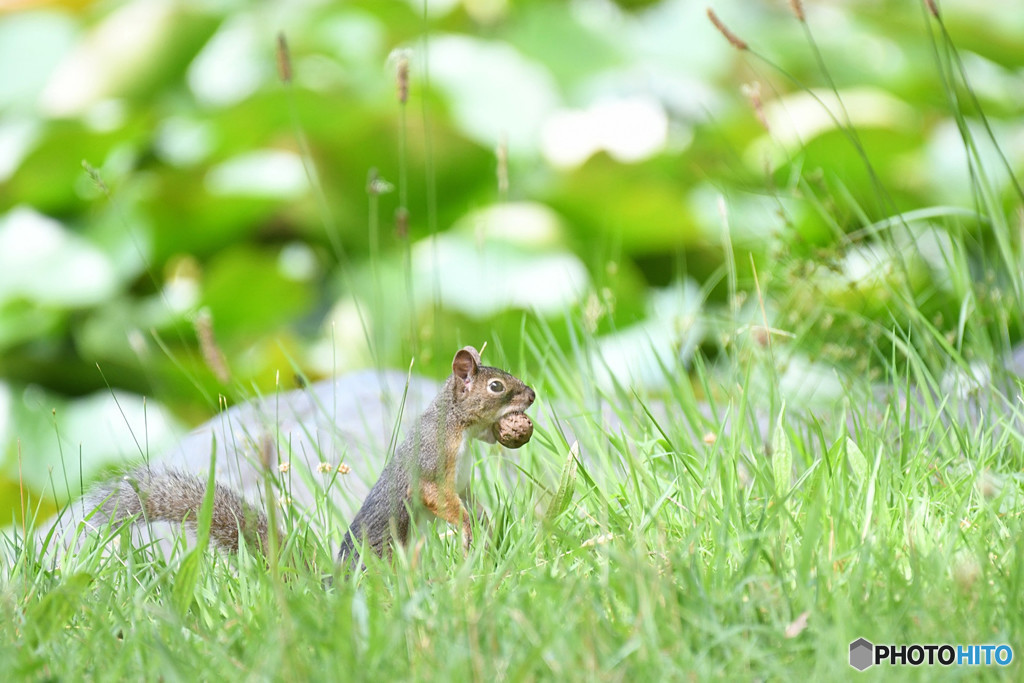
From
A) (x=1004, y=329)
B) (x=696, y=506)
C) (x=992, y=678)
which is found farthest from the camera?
(x=1004, y=329)

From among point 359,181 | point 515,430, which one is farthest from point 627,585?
point 359,181

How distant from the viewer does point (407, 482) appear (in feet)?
5.24

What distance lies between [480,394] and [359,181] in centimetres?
221

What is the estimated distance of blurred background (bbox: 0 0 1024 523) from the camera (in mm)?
3500

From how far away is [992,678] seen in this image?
3.42ft

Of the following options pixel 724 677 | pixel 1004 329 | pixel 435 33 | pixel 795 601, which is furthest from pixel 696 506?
pixel 435 33

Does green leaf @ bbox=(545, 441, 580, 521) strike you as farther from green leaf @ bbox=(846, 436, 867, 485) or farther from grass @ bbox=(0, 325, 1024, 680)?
green leaf @ bbox=(846, 436, 867, 485)

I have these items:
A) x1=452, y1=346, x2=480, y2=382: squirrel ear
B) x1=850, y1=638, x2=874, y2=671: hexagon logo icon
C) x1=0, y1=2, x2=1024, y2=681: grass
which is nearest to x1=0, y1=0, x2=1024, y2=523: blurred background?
x1=452, y1=346, x2=480, y2=382: squirrel ear

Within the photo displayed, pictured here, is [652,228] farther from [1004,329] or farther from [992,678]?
[992,678]

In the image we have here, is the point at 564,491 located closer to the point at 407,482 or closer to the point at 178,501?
the point at 407,482

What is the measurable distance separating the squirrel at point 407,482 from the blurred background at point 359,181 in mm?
1481

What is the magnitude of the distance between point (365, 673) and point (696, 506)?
0.59 metres

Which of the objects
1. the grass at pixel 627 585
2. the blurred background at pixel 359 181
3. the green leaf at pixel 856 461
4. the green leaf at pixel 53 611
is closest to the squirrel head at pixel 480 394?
the grass at pixel 627 585

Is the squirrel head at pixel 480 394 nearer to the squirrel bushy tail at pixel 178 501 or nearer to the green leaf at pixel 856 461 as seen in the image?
the squirrel bushy tail at pixel 178 501
